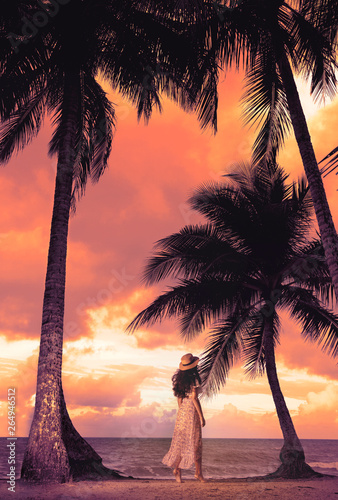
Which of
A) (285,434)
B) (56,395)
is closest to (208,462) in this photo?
(285,434)

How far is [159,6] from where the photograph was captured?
368 inches

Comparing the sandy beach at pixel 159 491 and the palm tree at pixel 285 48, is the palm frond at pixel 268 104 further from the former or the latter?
the sandy beach at pixel 159 491

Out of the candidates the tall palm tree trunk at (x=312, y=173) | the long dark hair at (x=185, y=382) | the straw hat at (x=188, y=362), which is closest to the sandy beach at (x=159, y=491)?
the long dark hair at (x=185, y=382)

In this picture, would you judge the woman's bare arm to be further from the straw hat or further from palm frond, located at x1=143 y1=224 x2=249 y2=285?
palm frond, located at x1=143 y1=224 x2=249 y2=285

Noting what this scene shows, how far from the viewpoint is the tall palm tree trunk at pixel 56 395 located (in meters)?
7.80

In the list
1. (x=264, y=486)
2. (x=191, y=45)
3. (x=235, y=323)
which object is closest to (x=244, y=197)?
(x=235, y=323)

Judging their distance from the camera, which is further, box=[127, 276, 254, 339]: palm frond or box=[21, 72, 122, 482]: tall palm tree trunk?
box=[127, 276, 254, 339]: palm frond

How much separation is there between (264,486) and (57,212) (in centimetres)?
657

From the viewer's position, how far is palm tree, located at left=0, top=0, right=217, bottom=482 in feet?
27.0

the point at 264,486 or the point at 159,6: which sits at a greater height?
the point at 159,6

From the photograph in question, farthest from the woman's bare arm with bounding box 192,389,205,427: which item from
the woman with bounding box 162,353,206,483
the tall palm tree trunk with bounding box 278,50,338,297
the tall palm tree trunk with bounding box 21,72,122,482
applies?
the tall palm tree trunk with bounding box 278,50,338,297

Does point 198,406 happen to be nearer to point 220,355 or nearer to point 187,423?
point 187,423

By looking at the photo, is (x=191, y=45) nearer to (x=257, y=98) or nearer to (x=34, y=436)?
(x=257, y=98)

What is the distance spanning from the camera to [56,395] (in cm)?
840
